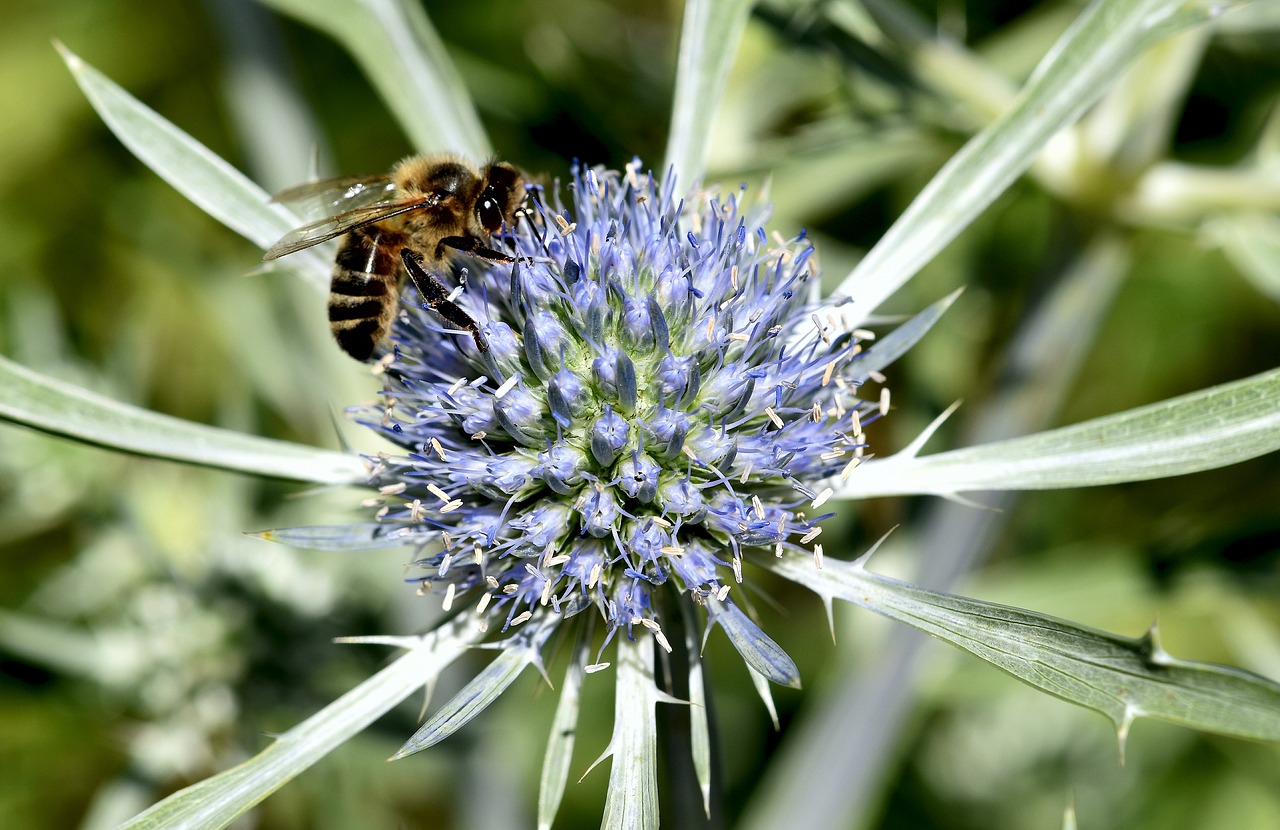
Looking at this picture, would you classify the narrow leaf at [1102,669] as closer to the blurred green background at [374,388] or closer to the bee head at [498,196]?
the bee head at [498,196]

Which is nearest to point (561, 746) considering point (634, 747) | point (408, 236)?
point (634, 747)

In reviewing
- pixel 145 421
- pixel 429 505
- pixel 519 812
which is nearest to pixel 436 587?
pixel 429 505

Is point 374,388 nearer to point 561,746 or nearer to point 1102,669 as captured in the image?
point 561,746

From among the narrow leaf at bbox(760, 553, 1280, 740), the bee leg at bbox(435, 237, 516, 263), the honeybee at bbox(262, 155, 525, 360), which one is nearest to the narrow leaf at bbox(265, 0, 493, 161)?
the honeybee at bbox(262, 155, 525, 360)

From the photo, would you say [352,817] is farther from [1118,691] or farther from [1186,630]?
[1186,630]

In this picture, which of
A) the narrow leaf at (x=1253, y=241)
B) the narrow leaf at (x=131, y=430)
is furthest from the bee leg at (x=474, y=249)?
the narrow leaf at (x=1253, y=241)

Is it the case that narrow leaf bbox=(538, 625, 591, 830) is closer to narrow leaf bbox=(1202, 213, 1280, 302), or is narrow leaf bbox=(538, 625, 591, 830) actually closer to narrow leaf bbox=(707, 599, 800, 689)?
narrow leaf bbox=(707, 599, 800, 689)
